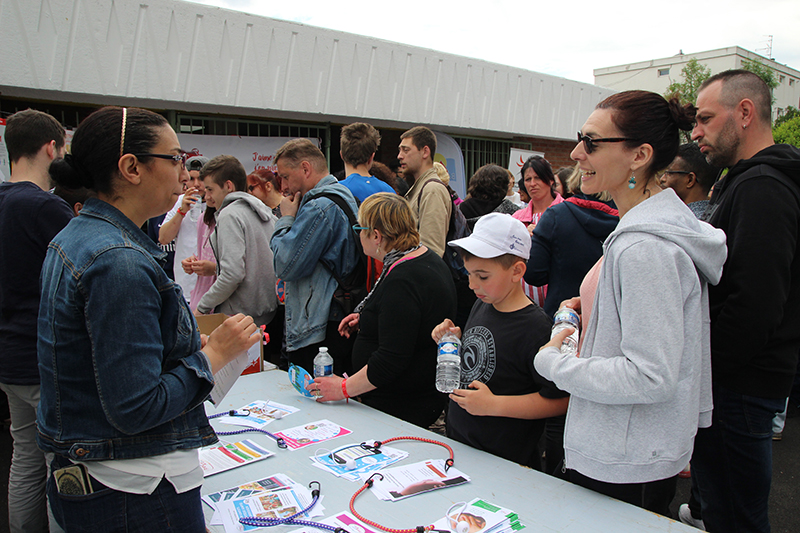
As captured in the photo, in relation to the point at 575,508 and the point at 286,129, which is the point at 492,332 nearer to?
the point at 575,508

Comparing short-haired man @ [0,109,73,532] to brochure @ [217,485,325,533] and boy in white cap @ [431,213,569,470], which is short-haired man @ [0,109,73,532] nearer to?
brochure @ [217,485,325,533]

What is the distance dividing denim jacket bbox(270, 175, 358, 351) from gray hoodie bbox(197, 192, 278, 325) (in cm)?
39

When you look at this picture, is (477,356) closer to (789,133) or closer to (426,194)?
(426,194)

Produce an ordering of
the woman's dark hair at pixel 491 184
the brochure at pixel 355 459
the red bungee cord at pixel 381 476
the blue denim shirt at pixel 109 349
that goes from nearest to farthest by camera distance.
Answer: the blue denim shirt at pixel 109 349 < the red bungee cord at pixel 381 476 < the brochure at pixel 355 459 < the woman's dark hair at pixel 491 184

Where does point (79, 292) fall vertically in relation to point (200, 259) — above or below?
above

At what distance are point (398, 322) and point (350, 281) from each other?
1.08m

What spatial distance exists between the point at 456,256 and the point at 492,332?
7.29ft

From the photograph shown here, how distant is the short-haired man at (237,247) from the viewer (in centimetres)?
344

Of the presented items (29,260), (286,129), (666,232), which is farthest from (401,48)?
(666,232)

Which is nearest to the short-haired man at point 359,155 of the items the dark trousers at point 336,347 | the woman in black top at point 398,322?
the dark trousers at point 336,347

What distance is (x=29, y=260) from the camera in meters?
2.24

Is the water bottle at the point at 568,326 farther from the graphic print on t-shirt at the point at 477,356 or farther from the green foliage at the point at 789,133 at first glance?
the green foliage at the point at 789,133

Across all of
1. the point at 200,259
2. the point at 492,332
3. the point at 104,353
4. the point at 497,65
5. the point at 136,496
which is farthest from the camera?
the point at 497,65

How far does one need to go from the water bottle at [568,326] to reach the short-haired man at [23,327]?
2.17m
